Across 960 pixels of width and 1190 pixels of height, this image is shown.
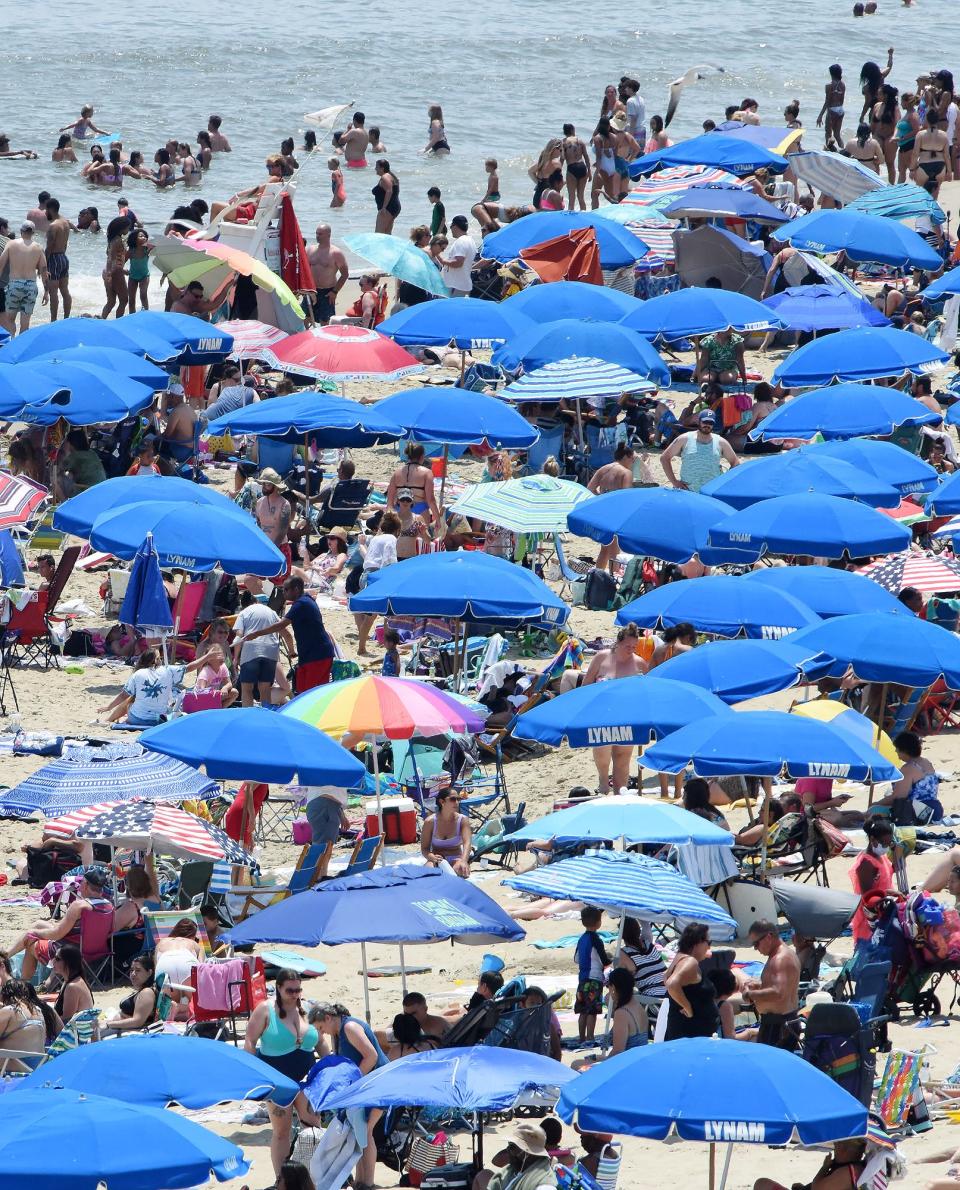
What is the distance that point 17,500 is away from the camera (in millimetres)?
14859

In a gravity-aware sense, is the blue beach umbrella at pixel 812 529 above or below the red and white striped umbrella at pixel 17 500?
above

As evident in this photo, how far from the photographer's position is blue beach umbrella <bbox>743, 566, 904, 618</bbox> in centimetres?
1291

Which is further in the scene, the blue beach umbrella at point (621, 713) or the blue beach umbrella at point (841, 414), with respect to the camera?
the blue beach umbrella at point (841, 414)

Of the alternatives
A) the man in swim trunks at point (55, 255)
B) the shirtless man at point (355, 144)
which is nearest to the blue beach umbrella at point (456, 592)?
the man in swim trunks at point (55, 255)

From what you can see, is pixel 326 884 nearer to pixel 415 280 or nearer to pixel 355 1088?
pixel 355 1088

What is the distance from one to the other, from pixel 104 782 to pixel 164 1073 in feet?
12.8

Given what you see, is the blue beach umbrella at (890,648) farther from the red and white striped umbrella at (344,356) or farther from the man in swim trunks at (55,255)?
the man in swim trunks at (55,255)

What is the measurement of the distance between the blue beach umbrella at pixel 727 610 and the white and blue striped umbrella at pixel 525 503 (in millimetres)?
2212

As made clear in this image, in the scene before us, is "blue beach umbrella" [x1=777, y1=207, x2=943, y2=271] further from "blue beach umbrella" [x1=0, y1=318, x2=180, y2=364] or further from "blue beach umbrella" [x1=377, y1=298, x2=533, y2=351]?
"blue beach umbrella" [x1=0, y1=318, x2=180, y2=364]

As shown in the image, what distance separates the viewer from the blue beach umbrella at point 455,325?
1861cm

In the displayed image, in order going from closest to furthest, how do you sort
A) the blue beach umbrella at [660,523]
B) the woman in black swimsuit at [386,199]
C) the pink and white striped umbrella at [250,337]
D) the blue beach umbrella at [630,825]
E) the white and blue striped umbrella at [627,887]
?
the white and blue striped umbrella at [627,887] < the blue beach umbrella at [630,825] < the blue beach umbrella at [660,523] < the pink and white striped umbrella at [250,337] < the woman in black swimsuit at [386,199]

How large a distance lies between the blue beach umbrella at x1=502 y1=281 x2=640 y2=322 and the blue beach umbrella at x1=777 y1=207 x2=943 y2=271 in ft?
8.14

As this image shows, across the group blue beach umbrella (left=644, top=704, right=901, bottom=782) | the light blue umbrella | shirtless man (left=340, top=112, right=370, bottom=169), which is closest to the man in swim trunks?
the light blue umbrella

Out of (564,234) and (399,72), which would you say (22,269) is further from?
(399,72)
